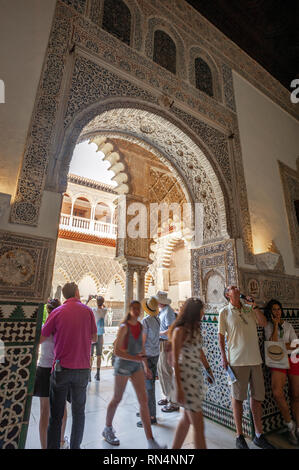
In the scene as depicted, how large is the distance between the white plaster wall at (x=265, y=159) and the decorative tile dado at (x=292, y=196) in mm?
95

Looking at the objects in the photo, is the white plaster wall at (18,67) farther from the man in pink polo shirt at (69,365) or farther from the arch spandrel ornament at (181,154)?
the man in pink polo shirt at (69,365)

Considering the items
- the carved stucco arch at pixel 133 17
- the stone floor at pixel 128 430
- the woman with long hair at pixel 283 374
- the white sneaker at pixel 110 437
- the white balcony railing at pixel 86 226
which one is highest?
the white balcony railing at pixel 86 226

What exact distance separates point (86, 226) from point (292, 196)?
31.2 feet

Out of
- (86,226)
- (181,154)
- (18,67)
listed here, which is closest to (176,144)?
(181,154)

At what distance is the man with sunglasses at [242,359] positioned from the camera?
2242mm

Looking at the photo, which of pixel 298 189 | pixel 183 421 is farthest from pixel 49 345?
pixel 298 189

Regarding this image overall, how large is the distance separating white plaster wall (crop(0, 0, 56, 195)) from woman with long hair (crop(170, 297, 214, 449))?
1511mm

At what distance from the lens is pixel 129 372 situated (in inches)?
79.0

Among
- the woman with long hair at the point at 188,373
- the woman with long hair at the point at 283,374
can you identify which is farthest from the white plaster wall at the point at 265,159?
the woman with long hair at the point at 188,373

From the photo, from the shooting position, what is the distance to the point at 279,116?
15.8ft

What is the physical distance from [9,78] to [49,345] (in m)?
2.10

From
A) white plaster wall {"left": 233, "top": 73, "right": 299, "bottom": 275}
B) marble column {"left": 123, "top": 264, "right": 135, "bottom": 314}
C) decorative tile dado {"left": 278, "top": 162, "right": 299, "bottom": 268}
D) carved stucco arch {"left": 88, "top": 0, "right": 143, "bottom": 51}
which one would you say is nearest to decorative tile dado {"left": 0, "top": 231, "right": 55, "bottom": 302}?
white plaster wall {"left": 233, "top": 73, "right": 299, "bottom": 275}

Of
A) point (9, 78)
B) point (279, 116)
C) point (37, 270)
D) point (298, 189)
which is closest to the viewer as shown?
point (37, 270)

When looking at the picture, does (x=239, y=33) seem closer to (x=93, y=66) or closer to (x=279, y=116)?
(x=279, y=116)
